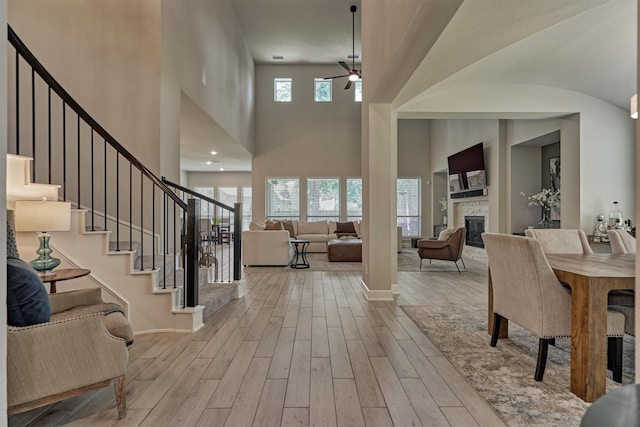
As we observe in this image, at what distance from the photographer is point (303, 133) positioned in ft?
35.8

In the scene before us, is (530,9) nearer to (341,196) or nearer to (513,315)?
(513,315)

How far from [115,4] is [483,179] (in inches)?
277

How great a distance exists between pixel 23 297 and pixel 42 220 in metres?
1.01

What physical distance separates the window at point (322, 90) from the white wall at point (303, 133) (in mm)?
161

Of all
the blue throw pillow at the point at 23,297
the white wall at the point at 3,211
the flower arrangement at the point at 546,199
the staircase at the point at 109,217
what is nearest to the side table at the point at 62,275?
the staircase at the point at 109,217

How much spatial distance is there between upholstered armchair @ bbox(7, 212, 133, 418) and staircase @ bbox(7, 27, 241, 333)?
3.66 feet

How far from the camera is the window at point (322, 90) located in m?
10.9

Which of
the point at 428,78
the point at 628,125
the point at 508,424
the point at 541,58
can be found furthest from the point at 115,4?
the point at 628,125

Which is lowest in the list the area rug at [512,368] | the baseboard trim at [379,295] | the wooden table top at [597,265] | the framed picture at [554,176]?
the area rug at [512,368]

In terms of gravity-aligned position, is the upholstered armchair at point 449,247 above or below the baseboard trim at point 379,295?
above

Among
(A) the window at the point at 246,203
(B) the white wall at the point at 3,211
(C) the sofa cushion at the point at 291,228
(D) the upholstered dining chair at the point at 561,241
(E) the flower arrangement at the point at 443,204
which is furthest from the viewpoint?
(A) the window at the point at 246,203

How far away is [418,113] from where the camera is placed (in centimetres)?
510

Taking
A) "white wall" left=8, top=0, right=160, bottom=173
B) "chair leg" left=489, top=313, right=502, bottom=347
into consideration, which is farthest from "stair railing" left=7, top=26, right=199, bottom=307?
"chair leg" left=489, top=313, right=502, bottom=347

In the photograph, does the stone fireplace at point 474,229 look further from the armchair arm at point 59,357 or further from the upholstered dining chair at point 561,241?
the armchair arm at point 59,357
